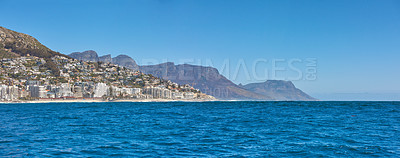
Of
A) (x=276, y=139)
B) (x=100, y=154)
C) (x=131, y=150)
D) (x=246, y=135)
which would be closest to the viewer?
(x=100, y=154)

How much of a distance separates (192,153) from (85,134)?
53.0 feet

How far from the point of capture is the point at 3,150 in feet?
80.4

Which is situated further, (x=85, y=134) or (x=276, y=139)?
(x=85, y=134)

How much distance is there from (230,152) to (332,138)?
13819mm

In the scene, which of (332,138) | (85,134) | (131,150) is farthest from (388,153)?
(85,134)

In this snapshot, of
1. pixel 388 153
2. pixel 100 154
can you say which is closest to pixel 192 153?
pixel 100 154

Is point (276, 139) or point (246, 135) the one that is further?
point (246, 135)

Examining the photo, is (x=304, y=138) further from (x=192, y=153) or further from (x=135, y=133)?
(x=135, y=133)

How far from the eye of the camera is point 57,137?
31641 millimetres

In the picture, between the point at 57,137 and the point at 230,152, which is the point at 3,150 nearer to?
the point at 57,137

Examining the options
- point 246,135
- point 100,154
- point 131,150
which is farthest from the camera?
point 246,135

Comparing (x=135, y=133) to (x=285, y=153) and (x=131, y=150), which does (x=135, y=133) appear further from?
(x=285, y=153)

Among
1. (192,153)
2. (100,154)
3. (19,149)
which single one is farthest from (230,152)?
(19,149)

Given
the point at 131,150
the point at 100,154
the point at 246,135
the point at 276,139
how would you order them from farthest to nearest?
the point at 246,135 → the point at 276,139 → the point at 131,150 → the point at 100,154
